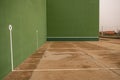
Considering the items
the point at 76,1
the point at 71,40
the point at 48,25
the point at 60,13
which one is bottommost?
the point at 71,40

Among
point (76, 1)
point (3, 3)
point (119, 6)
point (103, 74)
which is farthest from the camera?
point (119, 6)

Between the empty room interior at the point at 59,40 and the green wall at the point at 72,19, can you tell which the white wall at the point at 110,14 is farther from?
the green wall at the point at 72,19

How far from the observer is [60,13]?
658 centimetres

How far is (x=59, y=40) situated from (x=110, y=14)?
5229mm

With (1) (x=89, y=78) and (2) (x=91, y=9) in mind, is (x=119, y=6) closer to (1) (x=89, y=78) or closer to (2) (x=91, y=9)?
(2) (x=91, y=9)

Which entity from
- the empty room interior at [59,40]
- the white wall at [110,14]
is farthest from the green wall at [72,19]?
the white wall at [110,14]

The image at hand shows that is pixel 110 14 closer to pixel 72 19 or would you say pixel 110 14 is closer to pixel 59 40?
pixel 72 19

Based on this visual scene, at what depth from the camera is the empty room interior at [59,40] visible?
162 centimetres

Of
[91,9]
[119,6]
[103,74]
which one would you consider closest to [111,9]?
[119,6]

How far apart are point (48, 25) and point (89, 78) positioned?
5.20 meters

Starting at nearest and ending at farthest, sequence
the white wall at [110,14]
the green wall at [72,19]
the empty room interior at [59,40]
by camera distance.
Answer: the empty room interior at [59,40] → the green wall at [72,19] → the white wall at [110,14]

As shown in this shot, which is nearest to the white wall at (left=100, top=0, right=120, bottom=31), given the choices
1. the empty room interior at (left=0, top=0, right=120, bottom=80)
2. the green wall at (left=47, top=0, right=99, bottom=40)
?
the empty room interior at (left=0, top=0, right=120, bottom=80)

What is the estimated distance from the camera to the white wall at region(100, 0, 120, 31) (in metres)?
10.4

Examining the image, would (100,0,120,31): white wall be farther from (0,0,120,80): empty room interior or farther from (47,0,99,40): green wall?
(47,0,99,40): green wall
